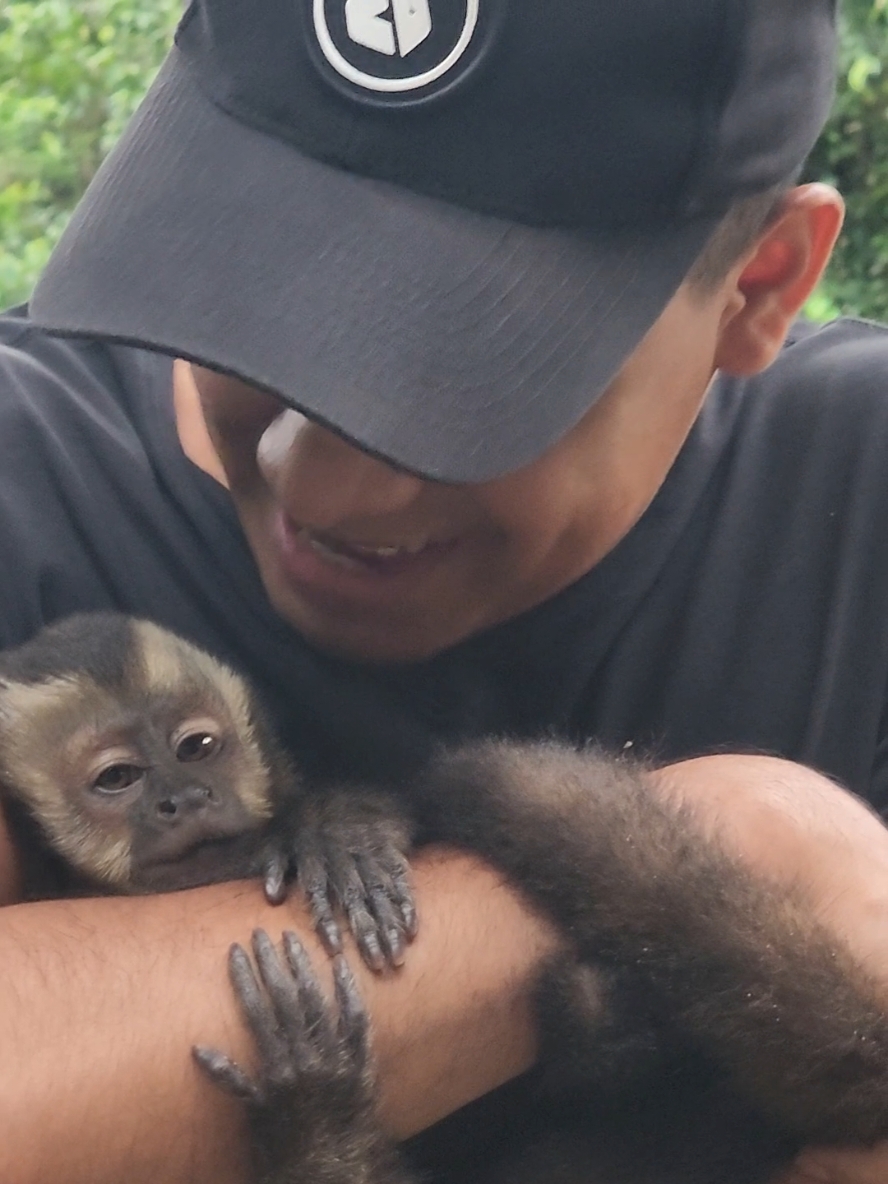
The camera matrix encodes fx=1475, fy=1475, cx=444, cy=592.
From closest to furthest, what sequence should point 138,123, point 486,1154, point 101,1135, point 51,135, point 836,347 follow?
1. point 101,1135
2. point 138,123
3. point 486,1154
4. point 836,347
5. point 51,135

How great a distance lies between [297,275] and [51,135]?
331 cm

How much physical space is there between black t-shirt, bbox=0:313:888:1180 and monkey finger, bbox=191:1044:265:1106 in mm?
479

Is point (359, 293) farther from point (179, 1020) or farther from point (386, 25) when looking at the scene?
point (179, 1020)

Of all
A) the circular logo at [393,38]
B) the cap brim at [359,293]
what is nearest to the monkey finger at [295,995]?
the cap brim at [359,293]

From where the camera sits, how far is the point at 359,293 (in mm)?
1154

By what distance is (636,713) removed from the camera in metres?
1.68

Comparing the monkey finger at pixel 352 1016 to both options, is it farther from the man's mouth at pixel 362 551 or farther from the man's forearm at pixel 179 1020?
the man's mouth at pixel 362 551

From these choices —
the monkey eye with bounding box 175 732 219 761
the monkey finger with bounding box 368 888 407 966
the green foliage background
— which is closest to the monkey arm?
the monkey finger with bounding box 368 888 407 966

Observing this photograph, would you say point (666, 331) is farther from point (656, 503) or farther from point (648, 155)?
point (656, 503)

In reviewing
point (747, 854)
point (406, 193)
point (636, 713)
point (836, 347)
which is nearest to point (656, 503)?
point (636, 713)

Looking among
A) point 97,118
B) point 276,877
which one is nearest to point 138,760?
point 276,877

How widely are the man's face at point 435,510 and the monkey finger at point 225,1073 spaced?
47 centimetres

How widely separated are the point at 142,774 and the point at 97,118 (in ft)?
10.5

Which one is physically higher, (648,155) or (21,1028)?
(648,155)
